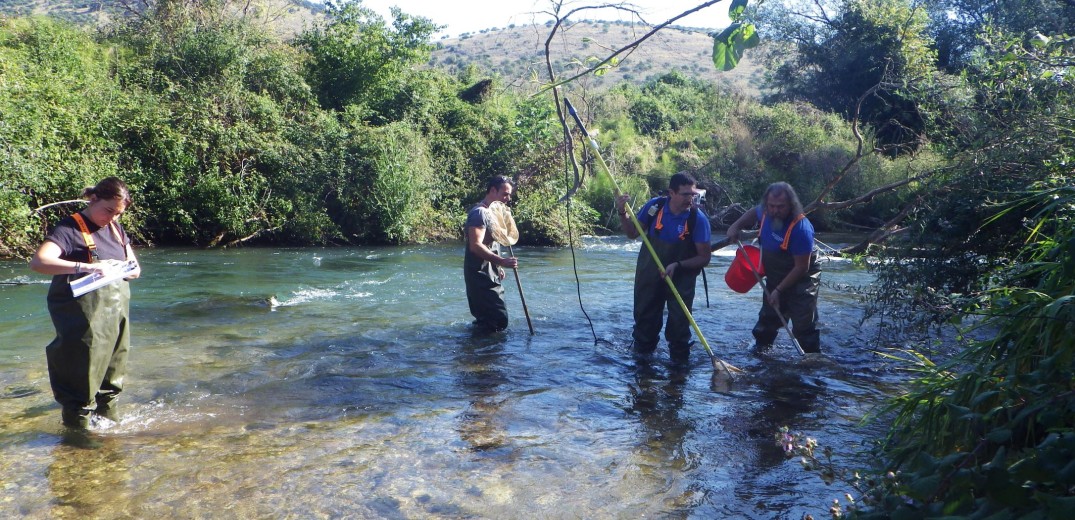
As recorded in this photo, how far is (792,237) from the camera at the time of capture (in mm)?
7332

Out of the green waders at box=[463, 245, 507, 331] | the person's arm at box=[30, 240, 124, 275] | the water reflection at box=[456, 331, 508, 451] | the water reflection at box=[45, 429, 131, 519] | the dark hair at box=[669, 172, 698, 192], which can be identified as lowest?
the water reflection at box=[456, 331, 508, 451]

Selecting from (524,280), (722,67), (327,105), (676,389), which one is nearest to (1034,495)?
(722,67)

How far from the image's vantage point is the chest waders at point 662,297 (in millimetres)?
7508

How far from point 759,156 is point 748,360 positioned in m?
20.6

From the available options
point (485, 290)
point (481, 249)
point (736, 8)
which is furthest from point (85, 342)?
point (736, 8)

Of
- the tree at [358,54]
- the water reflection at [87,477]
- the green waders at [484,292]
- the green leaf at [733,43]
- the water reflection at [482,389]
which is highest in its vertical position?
the tree at [358,54]

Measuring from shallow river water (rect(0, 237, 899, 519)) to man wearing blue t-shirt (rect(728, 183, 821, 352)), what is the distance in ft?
1.53

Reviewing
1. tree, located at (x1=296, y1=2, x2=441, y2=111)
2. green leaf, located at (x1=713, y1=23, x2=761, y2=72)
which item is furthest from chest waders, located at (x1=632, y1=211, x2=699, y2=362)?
tree, located at (x1=296, y1=2, x2=441, y2=111)

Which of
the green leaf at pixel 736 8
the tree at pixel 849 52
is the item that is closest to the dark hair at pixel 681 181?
the green leaf at pixel 736 8

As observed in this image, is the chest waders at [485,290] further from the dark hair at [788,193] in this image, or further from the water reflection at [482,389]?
the dark hair at [788,193]

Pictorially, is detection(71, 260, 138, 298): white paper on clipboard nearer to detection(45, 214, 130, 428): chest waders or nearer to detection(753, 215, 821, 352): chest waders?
detection(45, 214, 130, 428): chest waders

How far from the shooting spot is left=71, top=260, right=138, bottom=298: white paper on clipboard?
203 inches

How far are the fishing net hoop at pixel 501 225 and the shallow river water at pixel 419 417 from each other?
1.16m

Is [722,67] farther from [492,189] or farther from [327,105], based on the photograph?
[327,105]
